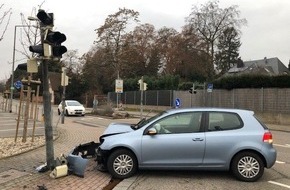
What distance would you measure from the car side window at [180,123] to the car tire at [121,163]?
2.63 feet

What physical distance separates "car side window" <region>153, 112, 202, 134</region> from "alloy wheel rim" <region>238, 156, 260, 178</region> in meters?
1.11

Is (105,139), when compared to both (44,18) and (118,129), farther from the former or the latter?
(44,18)

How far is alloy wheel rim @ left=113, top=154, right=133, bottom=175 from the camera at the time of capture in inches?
333

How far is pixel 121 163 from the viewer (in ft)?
27.8

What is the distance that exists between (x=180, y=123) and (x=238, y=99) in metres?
26.4

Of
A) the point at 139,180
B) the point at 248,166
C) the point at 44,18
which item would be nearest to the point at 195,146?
the point at 248,166

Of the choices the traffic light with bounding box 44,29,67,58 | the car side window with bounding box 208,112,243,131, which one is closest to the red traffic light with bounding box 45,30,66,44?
the traffic light with bounding box 44,29,67,58

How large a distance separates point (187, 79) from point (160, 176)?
195 ft

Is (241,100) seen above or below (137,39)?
below

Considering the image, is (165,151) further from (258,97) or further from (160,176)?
(258,97)

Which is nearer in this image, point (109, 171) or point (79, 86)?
point (109, 171)

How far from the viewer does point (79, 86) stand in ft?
247

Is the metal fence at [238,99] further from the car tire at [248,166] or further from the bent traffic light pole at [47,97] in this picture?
the bent traffic light pole at [47,97]

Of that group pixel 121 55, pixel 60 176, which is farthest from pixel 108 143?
pixel 121 55
